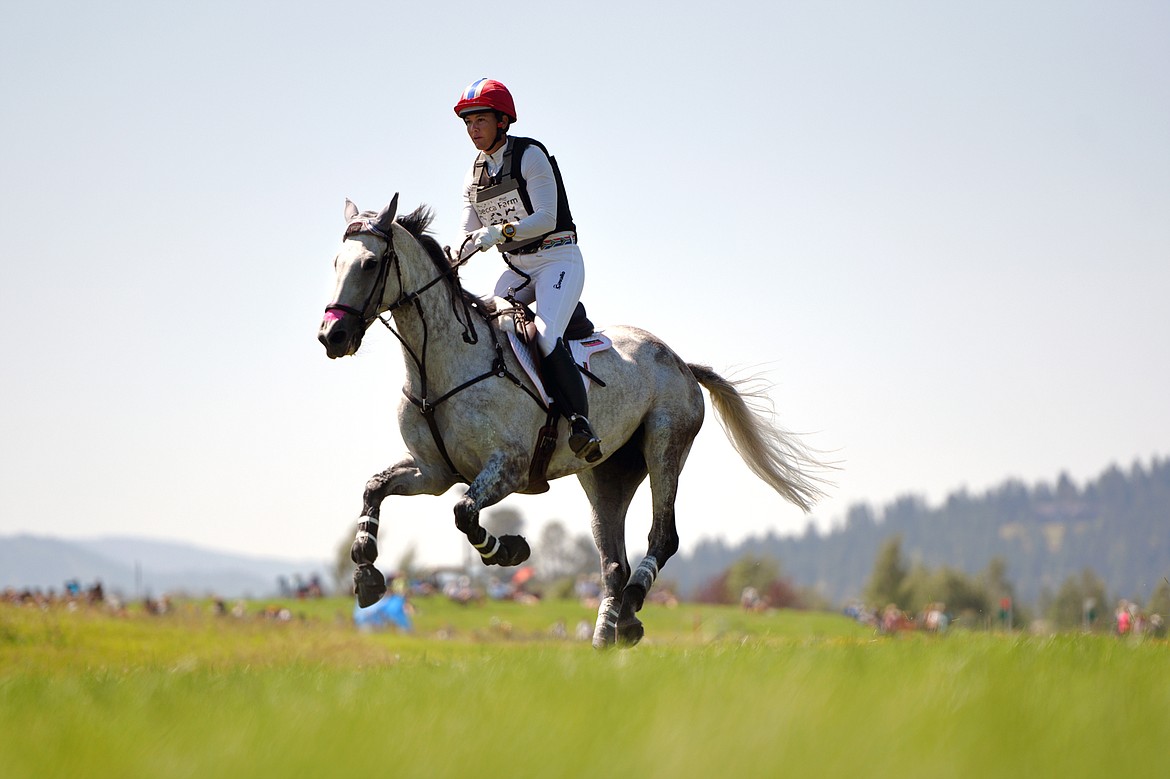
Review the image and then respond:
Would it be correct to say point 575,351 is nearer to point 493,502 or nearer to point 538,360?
point 538,360

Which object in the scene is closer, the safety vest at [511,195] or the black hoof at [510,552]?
the black hoof at [510,552]

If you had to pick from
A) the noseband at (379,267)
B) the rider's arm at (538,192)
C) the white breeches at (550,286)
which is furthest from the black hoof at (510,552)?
the rider's arm at (538,192)

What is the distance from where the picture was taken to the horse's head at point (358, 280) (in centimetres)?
838

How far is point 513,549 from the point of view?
909 centimetres

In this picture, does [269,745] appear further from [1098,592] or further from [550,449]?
[1098,592]

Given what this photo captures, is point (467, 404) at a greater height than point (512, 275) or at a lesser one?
Answer: lesser

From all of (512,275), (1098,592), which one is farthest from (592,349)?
(1098,592)

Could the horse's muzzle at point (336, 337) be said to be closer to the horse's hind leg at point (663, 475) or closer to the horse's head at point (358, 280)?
the horse's head at point (358, 280)

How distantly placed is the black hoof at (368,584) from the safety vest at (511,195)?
9.42ft

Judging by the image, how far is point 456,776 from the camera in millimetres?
4031

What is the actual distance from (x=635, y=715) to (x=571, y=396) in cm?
472

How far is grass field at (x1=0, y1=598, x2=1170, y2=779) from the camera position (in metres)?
4.15

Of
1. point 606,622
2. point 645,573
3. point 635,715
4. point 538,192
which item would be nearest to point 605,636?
point 606,622

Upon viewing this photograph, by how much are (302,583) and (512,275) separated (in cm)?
5877
